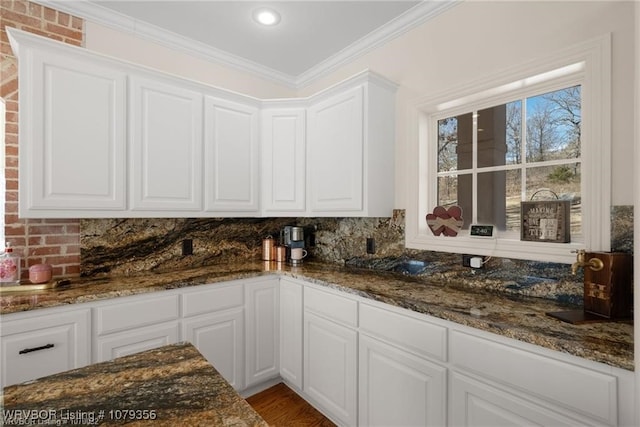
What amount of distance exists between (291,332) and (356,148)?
4.84 feet

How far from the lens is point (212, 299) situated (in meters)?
2.10

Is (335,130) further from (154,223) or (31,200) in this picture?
(31,200)

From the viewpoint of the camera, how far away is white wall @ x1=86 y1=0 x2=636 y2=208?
1.36 metres

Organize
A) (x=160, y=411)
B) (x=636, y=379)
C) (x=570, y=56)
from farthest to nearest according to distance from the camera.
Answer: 1. (x=570, y=56)
2. (x=636, y=379)
3. (x=160, y=411)

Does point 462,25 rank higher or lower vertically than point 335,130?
higher

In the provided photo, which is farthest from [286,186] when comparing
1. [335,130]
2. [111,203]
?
[111,203]

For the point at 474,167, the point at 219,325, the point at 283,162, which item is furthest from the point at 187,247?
the point at 474,167

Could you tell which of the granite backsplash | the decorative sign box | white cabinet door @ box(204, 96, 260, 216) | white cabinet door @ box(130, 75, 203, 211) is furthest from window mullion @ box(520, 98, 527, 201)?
white cabinet door @ box(130, 75, 203, 211)

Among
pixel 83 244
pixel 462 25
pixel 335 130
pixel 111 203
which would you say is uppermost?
pixel 462 25

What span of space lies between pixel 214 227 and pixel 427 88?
211 centimetres

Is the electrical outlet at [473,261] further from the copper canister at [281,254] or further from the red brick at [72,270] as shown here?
the red brick at [72,270]

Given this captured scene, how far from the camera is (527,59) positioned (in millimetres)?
1661

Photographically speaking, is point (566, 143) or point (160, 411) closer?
point (160, 411)

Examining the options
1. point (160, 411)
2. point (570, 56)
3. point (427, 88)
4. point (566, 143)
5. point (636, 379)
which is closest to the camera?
point (160, 411)
